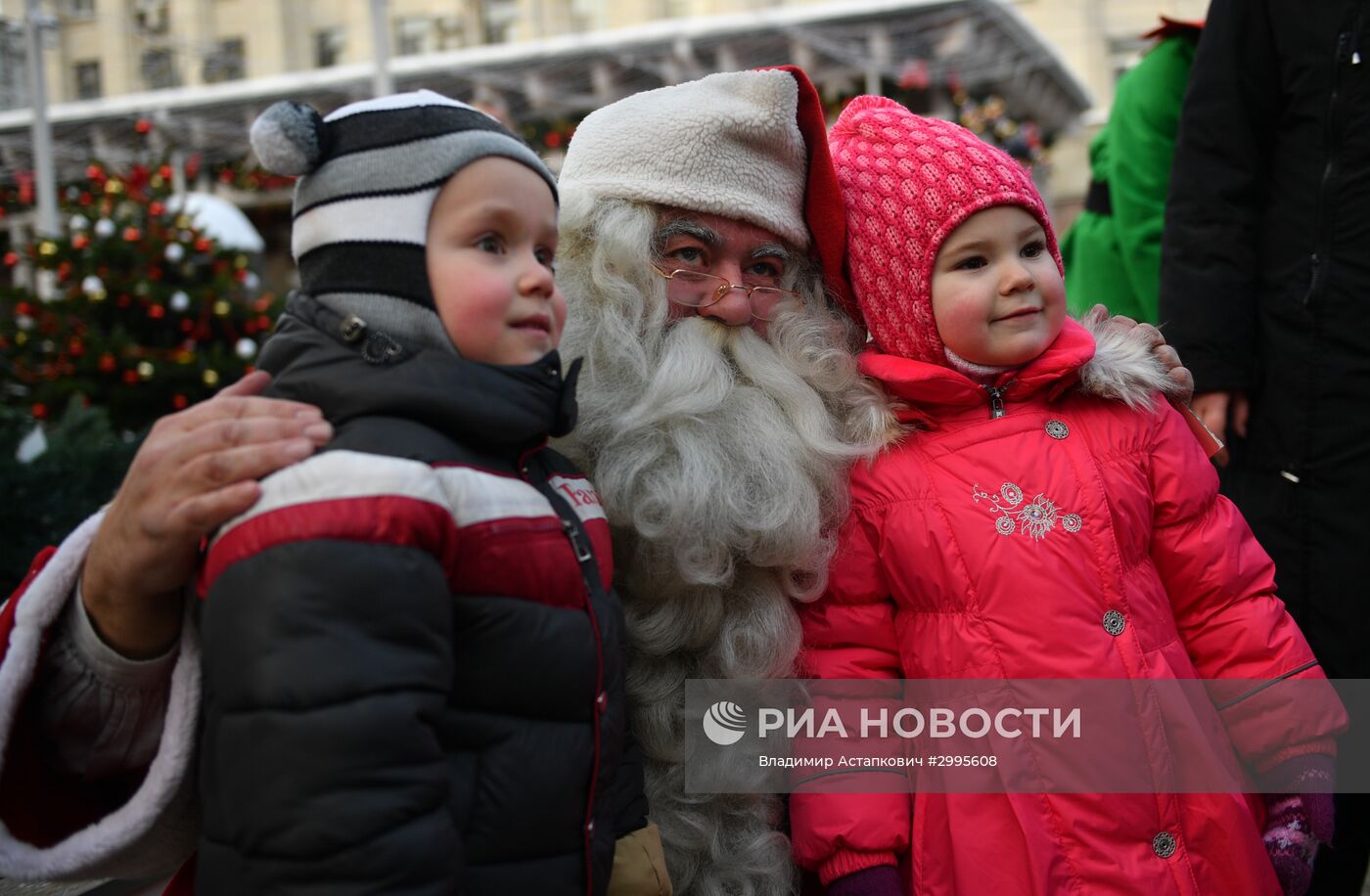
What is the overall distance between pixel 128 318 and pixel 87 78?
2265 cm

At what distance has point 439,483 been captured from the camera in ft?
4.22

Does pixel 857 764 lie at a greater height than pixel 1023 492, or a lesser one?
lesser

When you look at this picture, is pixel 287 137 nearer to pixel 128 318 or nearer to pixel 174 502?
pixel 174 502

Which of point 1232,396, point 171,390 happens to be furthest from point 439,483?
point 171,390

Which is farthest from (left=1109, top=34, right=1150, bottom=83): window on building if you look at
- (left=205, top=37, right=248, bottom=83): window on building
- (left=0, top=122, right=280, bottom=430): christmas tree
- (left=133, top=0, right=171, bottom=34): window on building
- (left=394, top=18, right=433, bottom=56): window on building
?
(left=133, top=0, right=171, bottom=34): window on building

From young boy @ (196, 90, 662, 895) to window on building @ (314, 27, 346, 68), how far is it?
25.9 meters

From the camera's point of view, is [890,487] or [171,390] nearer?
[890,487]

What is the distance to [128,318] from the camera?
6887mm

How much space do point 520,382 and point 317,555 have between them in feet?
1.12

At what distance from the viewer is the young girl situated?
168 cm

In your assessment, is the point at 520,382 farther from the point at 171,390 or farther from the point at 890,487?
the point at 171,390

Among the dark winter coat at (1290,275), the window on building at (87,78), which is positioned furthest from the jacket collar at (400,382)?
the window on building at (87,78)

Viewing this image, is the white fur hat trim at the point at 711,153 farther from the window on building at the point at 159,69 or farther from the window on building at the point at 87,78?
the window on building at the point at 87,78

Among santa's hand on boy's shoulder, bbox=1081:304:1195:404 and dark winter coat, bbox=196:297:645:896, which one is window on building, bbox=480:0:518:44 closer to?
santa's hand on boy's shoulder, bbox=1081:304:1195:404
